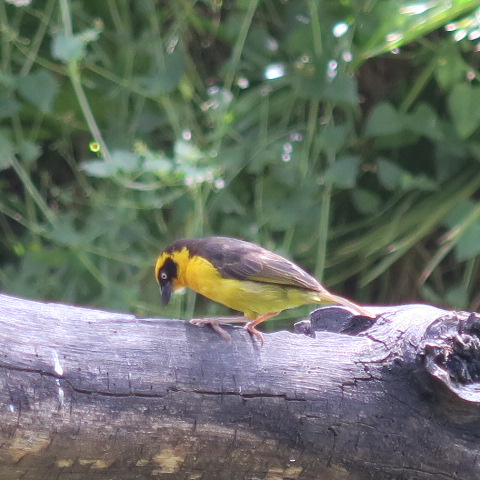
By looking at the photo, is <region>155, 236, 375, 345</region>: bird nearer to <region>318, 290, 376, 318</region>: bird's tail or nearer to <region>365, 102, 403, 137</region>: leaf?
<region>318, 290, 376, 318</region>: bird's tail

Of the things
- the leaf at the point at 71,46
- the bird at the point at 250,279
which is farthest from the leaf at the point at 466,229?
the leaf at the point at 71,46

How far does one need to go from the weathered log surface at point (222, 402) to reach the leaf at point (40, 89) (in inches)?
76.9

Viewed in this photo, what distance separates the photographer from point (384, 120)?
167 inches

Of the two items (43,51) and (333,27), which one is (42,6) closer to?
(43,51)

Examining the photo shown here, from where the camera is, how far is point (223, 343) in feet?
8.30

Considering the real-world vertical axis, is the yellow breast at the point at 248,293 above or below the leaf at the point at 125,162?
below

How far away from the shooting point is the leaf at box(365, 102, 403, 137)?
13.9ft

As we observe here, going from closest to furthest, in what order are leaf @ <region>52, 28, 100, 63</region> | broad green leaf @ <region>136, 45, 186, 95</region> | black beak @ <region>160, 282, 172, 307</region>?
black beak @ <region>160, 282, 172, 307</region>, leaf @ <region>52, 28, 100, 63</region>, broad green leaf @ <region>136, 45, 186, 95</region>

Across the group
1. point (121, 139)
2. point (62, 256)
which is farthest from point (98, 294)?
point (121, 139)

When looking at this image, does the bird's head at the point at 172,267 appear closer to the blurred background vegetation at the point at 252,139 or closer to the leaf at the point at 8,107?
the blurred background vegetation at the point at 252,139

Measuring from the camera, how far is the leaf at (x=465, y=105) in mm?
4047

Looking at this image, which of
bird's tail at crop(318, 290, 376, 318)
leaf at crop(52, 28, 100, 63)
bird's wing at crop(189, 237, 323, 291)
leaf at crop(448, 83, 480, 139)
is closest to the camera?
bird's tail at crop(318, 290, 376, 318)

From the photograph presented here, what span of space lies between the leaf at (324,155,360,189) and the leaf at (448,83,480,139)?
459 millimetres

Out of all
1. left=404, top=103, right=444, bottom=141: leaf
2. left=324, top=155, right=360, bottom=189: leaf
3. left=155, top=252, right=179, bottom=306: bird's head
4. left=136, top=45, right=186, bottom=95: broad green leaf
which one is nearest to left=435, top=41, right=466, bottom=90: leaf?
left=404, top=103, right=444, bottom=141: leaf
